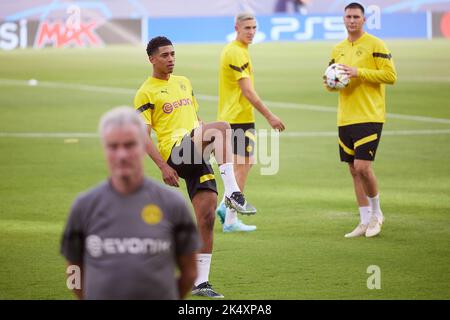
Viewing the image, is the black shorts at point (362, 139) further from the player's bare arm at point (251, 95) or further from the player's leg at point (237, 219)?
the player's leg at point (237, 219)

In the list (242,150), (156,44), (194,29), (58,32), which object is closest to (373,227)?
(242,150)

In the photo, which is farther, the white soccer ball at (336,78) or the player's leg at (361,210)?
the player's leg at (361,210)

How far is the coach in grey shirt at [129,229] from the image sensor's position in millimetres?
5957

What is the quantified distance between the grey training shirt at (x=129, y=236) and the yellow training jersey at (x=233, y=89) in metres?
7.39

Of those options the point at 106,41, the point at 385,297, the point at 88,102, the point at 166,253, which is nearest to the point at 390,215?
the point at 385,297

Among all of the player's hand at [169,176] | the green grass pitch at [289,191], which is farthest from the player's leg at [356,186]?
the player's hand at [169,176]

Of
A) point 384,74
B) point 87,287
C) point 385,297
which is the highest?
point 384,74

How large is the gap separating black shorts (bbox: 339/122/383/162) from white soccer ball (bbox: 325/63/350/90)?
51cm

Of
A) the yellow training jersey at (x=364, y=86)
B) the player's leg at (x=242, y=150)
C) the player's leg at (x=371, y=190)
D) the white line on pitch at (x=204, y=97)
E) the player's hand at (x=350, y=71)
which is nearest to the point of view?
the player's hand at (x=350, y=71)

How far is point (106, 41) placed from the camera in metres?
50.6

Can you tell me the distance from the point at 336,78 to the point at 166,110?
2.79 m

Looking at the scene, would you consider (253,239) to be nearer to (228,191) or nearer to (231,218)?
(231,218)

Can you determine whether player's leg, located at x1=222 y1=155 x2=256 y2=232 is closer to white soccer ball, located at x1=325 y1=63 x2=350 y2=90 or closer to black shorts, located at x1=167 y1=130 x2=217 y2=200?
white soccer ball, located at x1=325 y1=63 x2=350 y2=90

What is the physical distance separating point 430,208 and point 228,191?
427 centimetres
